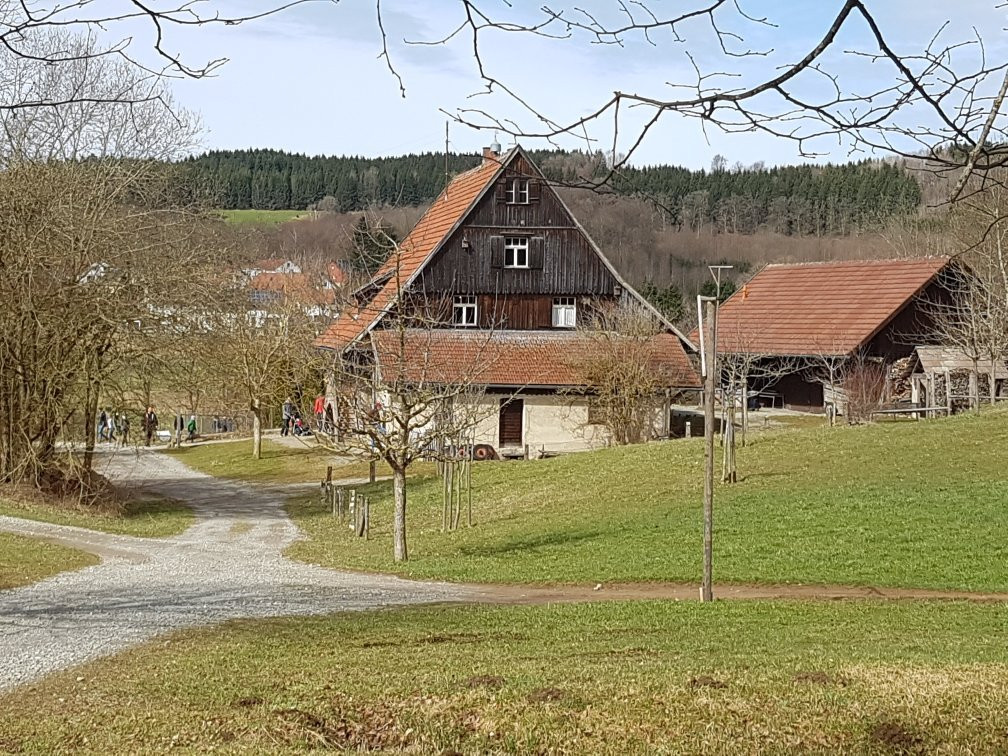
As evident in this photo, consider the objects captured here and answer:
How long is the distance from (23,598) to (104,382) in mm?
14480

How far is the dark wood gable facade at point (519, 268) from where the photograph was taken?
46094 mm

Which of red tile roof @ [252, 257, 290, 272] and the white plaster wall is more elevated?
red tile roof @ [252, 257, 290, 272]

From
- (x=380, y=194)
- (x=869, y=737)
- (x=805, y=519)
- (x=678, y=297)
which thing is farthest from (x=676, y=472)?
(x=380, y=194)

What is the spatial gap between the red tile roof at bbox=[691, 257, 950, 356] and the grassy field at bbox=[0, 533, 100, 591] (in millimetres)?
28908

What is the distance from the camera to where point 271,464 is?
159ft

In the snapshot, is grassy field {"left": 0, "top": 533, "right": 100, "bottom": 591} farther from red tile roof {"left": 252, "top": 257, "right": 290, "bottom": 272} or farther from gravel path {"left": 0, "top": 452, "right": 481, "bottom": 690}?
red tile roof {"left": 252, "top": 257, "right": 290, "bottom": 272}

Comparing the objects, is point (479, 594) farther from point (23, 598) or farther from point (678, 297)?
point (678, 297)

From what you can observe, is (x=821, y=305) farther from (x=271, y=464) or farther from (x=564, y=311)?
(x=271, y=464)

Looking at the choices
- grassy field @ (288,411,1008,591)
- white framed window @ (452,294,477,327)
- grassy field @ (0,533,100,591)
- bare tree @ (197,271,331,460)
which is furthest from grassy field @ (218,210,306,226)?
grassy field @ (0,533,100,591)

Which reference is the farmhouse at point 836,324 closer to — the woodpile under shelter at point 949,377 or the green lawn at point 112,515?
the woodpile under shelter at point 949,377

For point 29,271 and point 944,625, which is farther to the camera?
point 29,271

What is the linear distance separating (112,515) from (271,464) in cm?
1748

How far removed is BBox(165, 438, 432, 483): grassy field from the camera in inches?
1759

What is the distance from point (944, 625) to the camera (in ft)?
45.1
